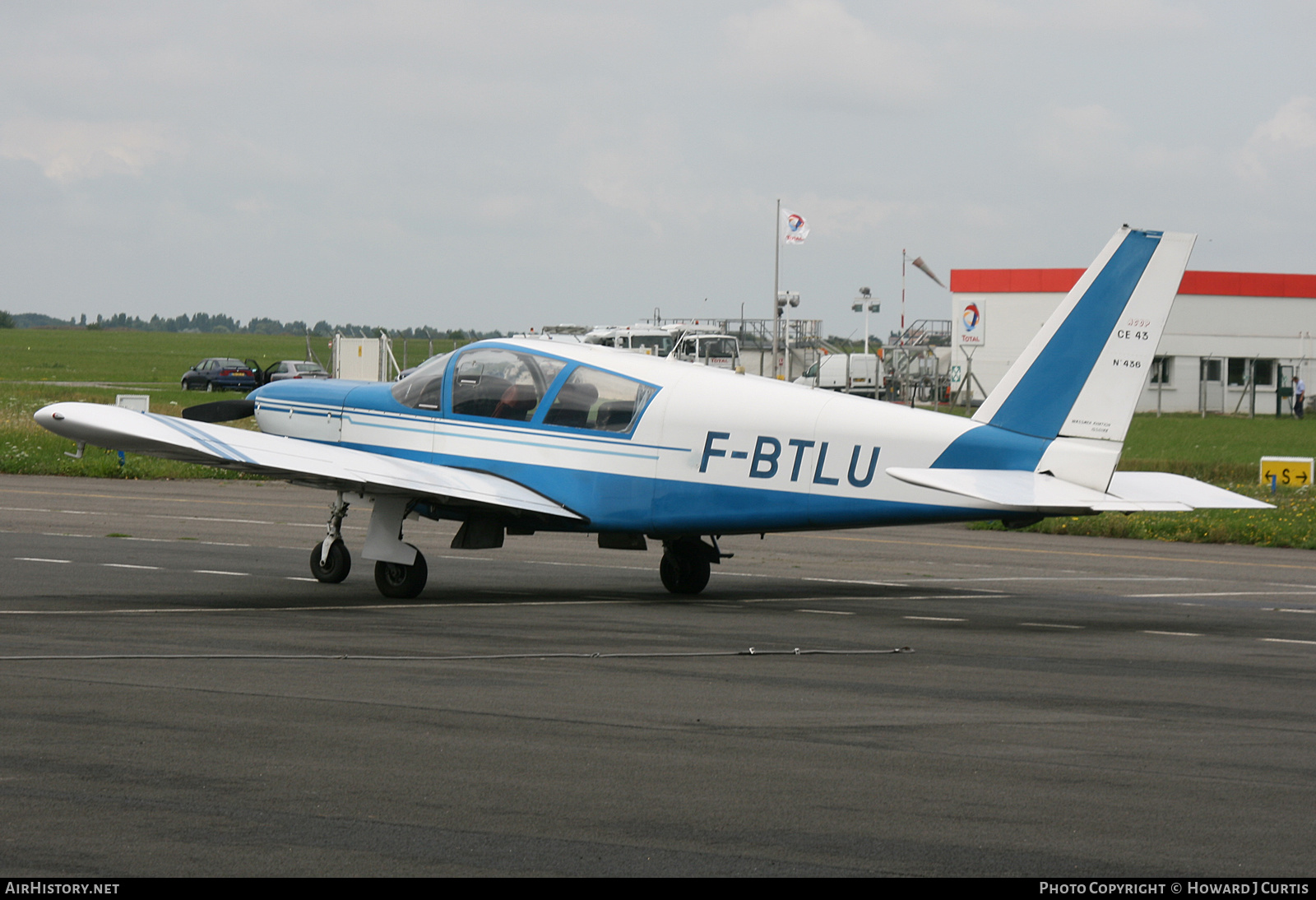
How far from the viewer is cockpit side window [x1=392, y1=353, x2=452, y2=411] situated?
15.0 meters

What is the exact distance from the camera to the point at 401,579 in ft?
46.7

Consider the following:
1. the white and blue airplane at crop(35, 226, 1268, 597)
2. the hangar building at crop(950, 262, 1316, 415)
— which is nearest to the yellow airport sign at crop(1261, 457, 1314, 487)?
the white and blue airplane at crop(35, 226, 1268, 597)

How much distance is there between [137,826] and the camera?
20.0 feet

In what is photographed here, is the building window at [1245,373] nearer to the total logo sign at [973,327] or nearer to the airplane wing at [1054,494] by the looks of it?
the total logo sign at [973,327]

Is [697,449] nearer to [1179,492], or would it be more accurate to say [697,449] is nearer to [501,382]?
[501,382]

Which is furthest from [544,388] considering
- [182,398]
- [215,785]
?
[182,398]

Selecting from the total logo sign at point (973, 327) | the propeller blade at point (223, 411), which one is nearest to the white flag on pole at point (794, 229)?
the total logo sign at point (973, 327)

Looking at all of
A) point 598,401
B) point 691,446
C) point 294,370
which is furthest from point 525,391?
point 294,370

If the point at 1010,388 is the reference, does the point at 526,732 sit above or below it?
below

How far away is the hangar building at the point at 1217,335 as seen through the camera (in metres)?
66.1
